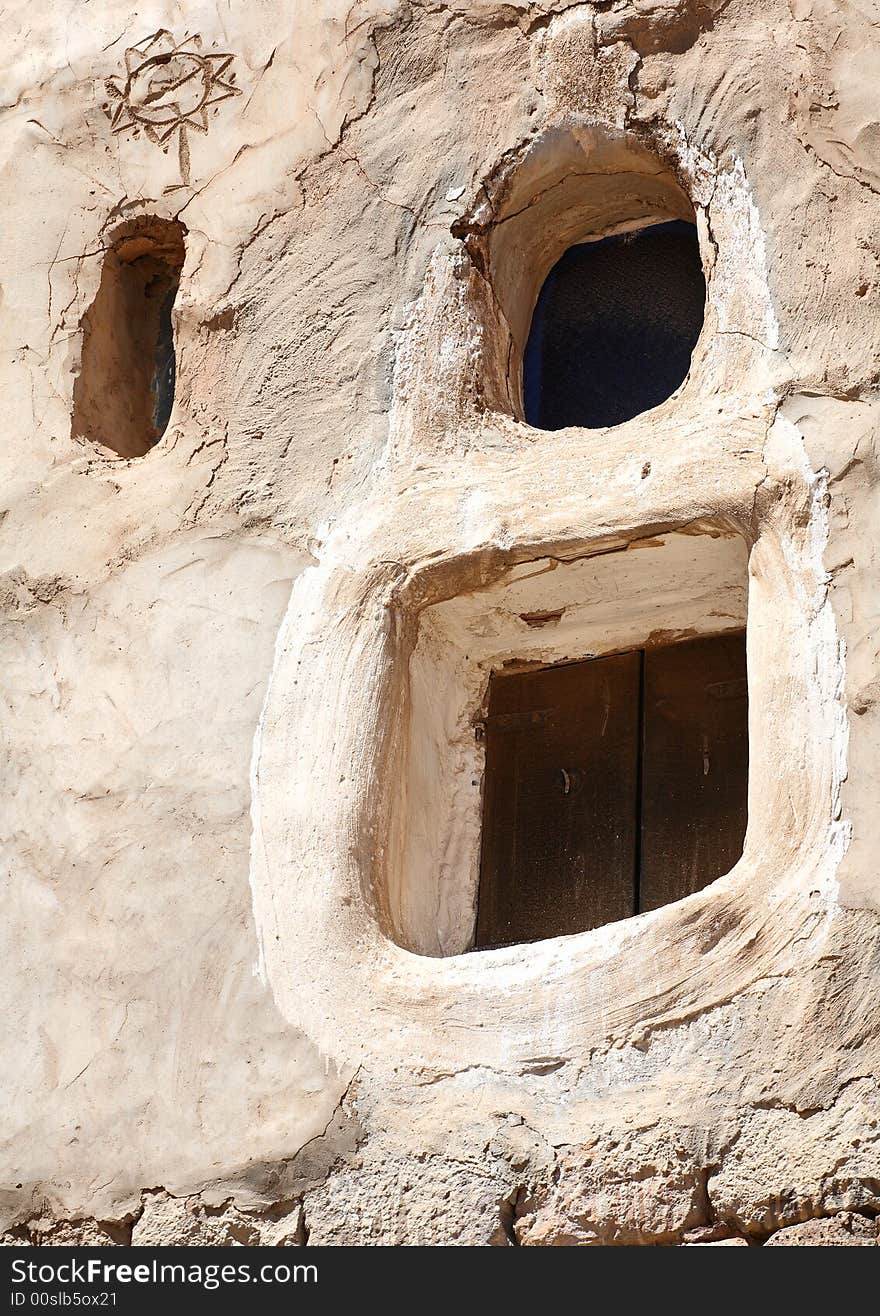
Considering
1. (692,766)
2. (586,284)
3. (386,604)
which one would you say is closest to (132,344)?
(586,284)

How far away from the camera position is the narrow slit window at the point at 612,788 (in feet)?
11.2

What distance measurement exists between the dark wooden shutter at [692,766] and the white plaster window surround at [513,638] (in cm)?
9

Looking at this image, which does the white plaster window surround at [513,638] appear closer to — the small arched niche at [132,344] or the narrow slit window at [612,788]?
the narrow slit window at [612,788]

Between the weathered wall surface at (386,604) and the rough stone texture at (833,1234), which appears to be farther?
the weathered wall surface at (386,604)

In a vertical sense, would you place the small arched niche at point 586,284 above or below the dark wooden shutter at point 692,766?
above

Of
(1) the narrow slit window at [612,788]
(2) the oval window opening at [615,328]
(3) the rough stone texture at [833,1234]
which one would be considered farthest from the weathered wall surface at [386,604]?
(1) the narrow slit window at [612,788]

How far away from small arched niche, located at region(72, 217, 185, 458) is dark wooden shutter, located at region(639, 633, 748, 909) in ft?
4.46

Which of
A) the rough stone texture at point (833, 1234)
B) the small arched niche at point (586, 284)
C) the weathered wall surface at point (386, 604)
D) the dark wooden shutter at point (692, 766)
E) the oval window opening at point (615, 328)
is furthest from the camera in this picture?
the oval window opening at point (615, 328)

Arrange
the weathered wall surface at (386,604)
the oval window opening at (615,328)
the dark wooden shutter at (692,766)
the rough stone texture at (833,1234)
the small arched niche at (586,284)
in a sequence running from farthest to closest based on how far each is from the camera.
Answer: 1. the oval window opening at (615,328)
2. the small arched niche at (586,284)
3. the dark wooden shutter at (692,766)
4. the weathered wall surface at (386,604)
5. the rough stone texture at (833,1234)

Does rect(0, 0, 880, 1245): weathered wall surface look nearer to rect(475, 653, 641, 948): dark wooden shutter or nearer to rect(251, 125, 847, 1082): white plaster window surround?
rect(251, 125, 847, 1082): white plaster window surround

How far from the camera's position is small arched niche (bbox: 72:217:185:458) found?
4.12 meters

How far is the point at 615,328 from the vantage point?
13.4 ft

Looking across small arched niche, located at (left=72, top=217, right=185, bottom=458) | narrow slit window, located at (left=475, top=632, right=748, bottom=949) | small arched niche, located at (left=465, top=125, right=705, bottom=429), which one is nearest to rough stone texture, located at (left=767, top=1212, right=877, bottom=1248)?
narrow slit window, located at (left=475, top=632, right=748, bottom=949)

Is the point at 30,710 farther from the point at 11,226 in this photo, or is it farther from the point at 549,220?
the point at 549,220
